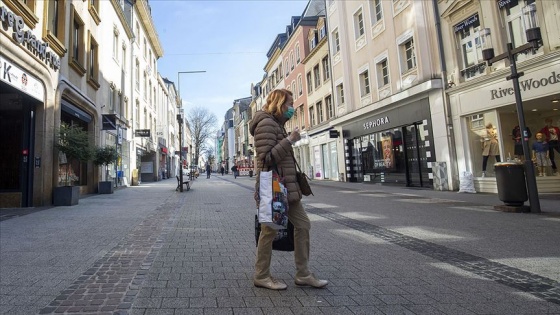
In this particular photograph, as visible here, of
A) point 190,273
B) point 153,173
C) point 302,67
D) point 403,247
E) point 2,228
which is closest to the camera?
point 190,273

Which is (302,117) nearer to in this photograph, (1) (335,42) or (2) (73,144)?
(1) (335,42)

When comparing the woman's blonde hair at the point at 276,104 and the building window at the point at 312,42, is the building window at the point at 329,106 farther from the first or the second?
the woman's blonde hair at the point at 276,104

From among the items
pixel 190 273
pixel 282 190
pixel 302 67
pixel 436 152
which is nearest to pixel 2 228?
pixel 190 273

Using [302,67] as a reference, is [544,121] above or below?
below

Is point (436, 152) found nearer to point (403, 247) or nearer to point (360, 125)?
point (360, 125)

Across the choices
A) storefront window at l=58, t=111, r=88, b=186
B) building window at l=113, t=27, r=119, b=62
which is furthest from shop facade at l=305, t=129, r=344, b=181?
storefront window at l=58, t=111, r=88, b=186

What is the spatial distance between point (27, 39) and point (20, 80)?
1.20 meters

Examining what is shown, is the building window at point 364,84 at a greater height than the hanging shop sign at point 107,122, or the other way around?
the building window at point 364,84

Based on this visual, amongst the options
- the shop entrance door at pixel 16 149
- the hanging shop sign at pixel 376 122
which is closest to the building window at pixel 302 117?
the hanging shop sign at pixel 376 122

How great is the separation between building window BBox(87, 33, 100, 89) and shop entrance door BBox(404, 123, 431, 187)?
1465cm

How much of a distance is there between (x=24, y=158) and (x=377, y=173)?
51.9 ft

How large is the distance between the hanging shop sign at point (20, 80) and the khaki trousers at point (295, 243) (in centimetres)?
860

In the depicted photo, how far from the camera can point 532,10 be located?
34.5ft

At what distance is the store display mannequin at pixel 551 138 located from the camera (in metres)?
11.5
